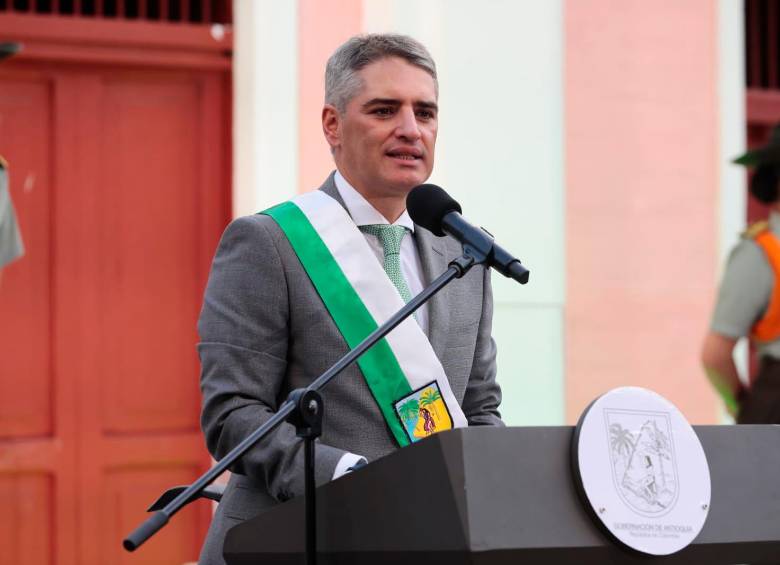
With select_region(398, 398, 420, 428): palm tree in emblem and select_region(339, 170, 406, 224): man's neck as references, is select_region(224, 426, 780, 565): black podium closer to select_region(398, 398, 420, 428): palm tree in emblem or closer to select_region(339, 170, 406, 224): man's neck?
select_region(398, 398, 420, 428): palm tree in emblem

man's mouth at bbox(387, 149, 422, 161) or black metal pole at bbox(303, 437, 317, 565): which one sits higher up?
man's mouth at bbox(387, 149, 422, 161)

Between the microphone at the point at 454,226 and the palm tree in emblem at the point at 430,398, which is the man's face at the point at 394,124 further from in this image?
the palm tree in emblem at the point at 430,398

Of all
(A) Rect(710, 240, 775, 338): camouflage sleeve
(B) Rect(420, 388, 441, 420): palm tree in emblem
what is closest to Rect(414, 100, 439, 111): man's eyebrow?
(B) Rect(420, 388, 441, 420): palm tree in emblem

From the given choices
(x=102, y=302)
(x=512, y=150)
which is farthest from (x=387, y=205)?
(x=102, y=302)

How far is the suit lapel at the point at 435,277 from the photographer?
2357mm

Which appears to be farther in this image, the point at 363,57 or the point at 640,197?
the point at 640,197

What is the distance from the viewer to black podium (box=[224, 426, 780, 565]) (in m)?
1.61

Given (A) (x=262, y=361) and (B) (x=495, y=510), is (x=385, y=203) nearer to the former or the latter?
(A) (x=262, y=361)

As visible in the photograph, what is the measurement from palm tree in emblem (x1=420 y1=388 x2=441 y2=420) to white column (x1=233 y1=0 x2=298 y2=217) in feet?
8.93

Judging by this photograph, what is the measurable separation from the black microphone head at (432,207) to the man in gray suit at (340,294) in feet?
0.96

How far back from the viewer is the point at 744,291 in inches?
149

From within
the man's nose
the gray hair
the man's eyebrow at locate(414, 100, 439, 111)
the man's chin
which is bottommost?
the man's chin

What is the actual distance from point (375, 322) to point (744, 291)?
184 centimetres

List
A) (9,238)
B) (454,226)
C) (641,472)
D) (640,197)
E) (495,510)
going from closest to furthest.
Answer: (495,510) < (641,472) < (454,226) < (9,238) < (640,197)
